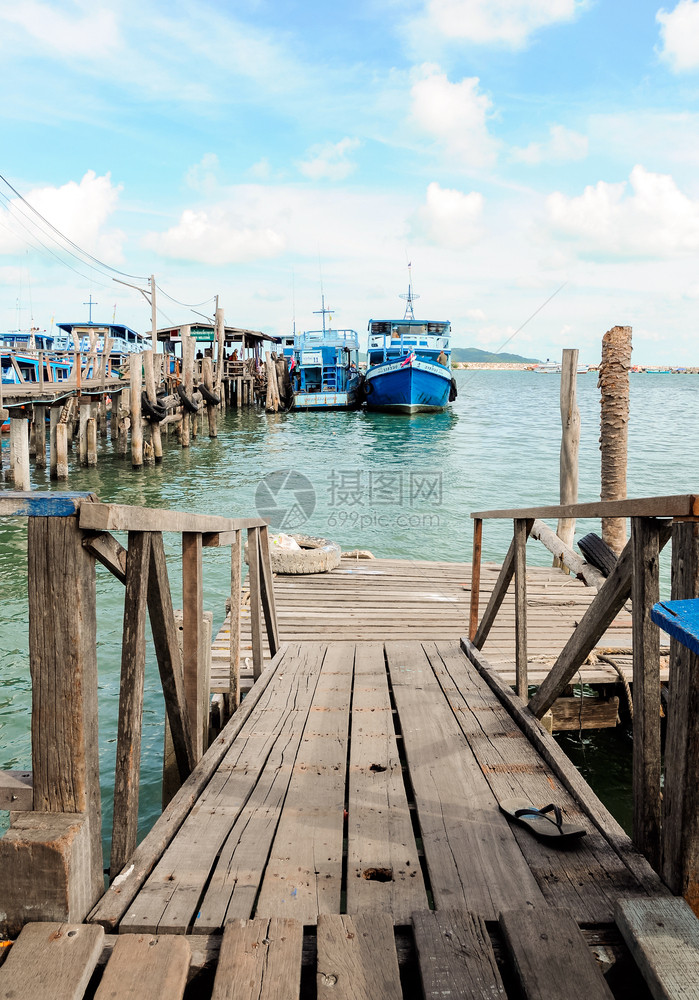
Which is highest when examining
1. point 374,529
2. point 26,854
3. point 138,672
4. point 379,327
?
point 379,327

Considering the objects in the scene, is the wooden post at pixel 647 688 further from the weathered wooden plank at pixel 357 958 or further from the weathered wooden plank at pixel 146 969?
the weathered wooden plank at pixel 146 969

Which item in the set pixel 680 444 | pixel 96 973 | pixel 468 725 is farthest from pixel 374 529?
pixel 680 444

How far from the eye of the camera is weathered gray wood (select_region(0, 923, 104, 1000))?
1.49 m

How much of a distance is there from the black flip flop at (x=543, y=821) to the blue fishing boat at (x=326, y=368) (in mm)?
39230

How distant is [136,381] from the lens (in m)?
19.0

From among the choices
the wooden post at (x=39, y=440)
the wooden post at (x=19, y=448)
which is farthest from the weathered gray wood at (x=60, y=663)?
the wooden post at (x=39, y=440)

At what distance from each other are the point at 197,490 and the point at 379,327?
938 inches

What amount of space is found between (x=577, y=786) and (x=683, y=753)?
96 centimetres

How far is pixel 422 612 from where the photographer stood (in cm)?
680

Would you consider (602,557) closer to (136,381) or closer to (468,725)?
(468,725)

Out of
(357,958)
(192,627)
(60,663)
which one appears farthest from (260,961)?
(192,627)

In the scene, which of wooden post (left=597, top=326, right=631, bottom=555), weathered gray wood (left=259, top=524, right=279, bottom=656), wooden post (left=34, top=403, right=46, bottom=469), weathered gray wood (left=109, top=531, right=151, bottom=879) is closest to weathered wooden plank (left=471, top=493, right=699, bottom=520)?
weathered gray wood (left=109, top=531, right=151, bottom=879)

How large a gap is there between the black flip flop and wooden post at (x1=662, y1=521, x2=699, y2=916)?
0.38 meters

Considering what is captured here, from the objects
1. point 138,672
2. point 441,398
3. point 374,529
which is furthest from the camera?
point 441,398
